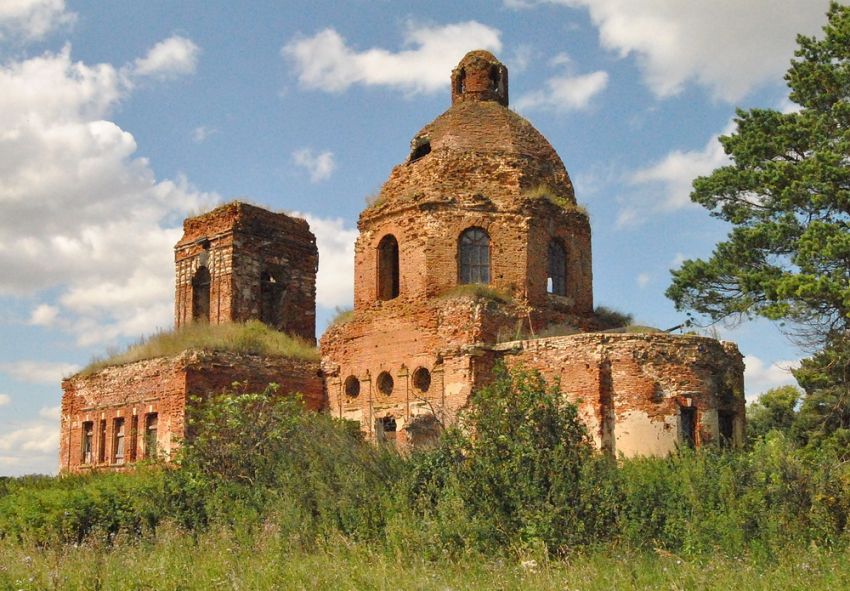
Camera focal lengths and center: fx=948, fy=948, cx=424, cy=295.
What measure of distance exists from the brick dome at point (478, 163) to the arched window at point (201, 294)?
5.99 meters

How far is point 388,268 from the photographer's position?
23234 mm

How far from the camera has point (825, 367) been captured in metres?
19.5

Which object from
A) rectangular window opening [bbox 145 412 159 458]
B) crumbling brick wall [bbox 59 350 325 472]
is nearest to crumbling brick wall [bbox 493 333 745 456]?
crumbling brick wall [bbox 59 350 325 472]

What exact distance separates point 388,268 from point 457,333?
140 inches

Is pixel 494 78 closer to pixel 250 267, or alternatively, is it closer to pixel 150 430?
pixel 250 267

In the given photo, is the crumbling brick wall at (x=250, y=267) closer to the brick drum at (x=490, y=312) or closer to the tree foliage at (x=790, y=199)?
the brick drum at (x=490, y=312)

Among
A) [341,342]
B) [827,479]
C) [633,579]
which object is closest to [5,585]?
[633,579]

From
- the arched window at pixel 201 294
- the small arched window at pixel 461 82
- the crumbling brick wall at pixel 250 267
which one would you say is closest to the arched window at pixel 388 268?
the crumbling brick wall at pixel 250 267

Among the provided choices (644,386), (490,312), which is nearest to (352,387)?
(490,312)

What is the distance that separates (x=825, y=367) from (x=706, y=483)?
888cm

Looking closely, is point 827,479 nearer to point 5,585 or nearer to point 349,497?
point 349,497

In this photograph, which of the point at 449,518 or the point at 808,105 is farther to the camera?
the point at 808,105

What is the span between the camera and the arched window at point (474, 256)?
21797 millimetres

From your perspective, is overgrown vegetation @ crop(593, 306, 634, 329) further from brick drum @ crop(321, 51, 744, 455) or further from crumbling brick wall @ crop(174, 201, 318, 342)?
crumbling brick wall @ crop(174, 201, 318, 342)
